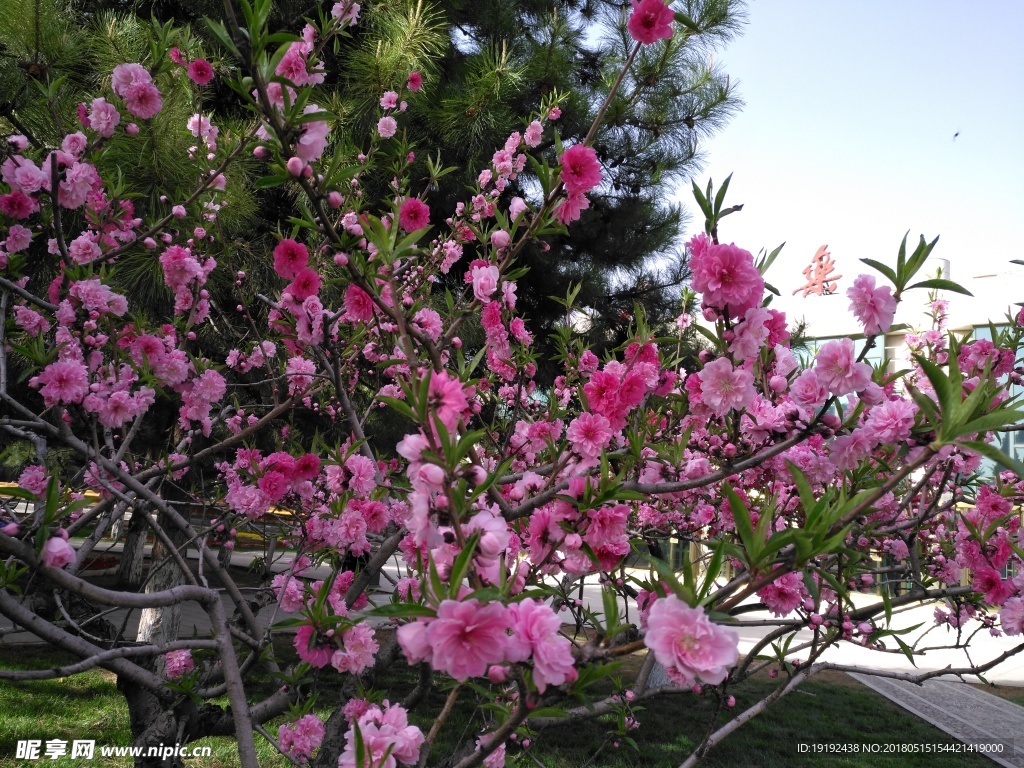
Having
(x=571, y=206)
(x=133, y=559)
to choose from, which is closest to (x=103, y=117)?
(x=571, y=206)

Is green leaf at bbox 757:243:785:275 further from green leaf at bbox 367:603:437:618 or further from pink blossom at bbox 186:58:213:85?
pink blossom at bbox 186:58:213:85

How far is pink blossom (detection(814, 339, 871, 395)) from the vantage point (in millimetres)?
1373

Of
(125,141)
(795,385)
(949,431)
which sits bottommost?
(949,431)

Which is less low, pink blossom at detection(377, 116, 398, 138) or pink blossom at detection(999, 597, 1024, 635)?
pink blossom at detection(377, 116, 398, 138)

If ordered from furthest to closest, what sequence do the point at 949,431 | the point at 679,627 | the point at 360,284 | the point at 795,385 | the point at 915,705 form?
the point at 915,705 < the point at 795,385 < the point at 360,284 < the point at 949,431 < the point at 679,627

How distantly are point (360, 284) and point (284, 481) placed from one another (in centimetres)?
122

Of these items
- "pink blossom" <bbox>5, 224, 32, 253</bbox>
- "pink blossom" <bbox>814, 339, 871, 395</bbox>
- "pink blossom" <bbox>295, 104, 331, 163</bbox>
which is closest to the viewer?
"pink blossom" <bbox>295, 104, 331, 163</bbox>

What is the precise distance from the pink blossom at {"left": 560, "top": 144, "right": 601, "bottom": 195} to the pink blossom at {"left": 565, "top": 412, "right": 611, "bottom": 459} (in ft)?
1.97

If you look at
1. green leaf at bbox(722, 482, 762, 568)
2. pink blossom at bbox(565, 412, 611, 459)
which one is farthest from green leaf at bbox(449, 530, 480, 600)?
pink blossom at bbox(565, 412, 611, 459)

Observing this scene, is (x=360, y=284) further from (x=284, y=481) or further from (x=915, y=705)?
(x=915, y=705)

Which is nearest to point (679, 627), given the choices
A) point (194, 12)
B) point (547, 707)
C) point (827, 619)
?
point (547, 707)

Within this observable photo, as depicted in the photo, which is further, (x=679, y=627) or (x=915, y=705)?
(x=915, y=705)

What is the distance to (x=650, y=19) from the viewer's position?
1.56 m

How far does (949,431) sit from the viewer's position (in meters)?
1.00
